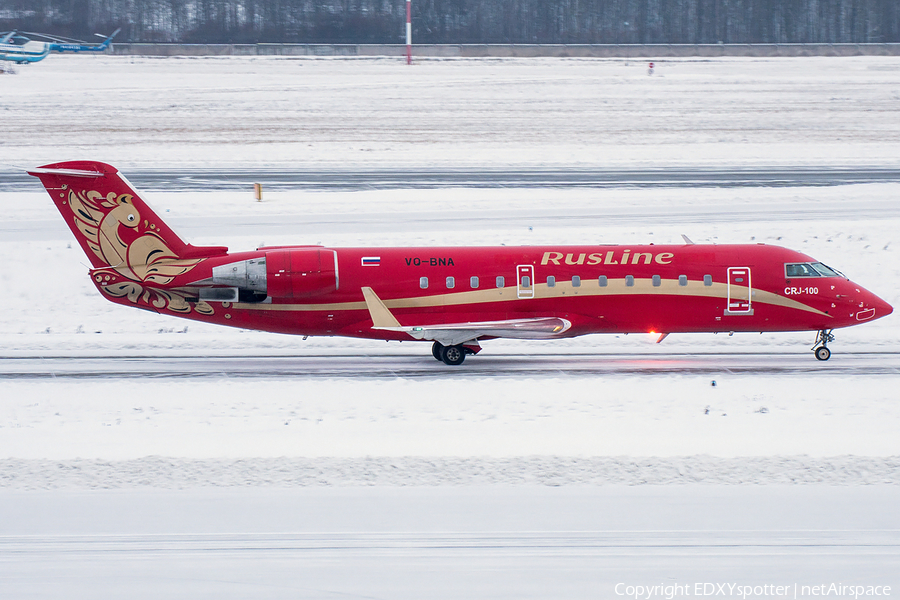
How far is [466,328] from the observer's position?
2588 centimetres

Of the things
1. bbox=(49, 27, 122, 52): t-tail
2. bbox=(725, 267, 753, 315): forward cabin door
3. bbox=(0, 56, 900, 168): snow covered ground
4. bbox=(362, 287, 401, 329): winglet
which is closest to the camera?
bbox=(362, 287, 401, 329): winglet

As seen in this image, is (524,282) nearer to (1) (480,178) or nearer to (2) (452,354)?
(2) (452,354)

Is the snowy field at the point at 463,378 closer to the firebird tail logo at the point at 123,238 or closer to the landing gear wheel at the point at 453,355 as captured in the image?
the landing gear wheel at the point at 453,355

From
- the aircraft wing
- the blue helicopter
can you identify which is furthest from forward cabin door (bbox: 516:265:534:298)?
the blue helicopter

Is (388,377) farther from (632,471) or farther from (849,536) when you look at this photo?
(849,536)

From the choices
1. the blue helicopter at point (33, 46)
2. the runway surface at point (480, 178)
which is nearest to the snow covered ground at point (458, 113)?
the blue helicopter at point (33, 46)

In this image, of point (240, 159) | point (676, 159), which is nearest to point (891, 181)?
point (676, 159)

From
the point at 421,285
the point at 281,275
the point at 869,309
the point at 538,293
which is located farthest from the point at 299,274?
the point at 869,309

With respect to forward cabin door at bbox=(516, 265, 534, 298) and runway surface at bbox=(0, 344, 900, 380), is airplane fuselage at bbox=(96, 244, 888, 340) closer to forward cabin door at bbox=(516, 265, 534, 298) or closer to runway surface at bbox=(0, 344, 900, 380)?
forward cabin door at bbox=(516, 265, 534, 298)

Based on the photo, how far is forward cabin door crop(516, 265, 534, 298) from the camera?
2597 cm

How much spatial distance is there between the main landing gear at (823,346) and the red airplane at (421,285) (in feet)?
2.52

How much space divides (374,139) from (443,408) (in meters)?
39.5

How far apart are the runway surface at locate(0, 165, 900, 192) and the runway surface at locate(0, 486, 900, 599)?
104 feet

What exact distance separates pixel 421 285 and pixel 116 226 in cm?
776
